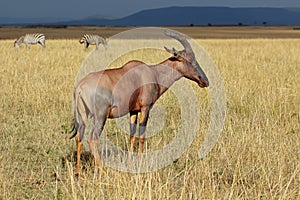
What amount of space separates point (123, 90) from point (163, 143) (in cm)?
180

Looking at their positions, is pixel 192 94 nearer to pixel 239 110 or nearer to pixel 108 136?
pixel 239 110

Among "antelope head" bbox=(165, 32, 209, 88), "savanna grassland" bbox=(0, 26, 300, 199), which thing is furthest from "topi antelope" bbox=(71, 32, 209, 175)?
"savanna grassland" bbox=(0, 26, 300, 199)

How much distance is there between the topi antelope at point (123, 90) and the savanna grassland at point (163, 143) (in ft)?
1.65

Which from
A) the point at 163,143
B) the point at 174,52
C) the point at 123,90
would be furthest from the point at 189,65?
the point at 163,143

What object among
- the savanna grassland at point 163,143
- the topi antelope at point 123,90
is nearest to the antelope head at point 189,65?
the topi antelope at point 123,90

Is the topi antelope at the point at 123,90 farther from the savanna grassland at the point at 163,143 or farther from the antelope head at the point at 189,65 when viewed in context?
the savanna grassland at the point at 163,143

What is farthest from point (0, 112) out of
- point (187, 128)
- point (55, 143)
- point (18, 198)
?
point (18, 198)

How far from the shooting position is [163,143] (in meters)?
6.82

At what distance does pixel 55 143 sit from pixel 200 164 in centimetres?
230

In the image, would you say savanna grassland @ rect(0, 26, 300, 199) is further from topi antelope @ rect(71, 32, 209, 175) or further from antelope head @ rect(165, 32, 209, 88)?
antelope head @ rect(165, 32, 209, 88)

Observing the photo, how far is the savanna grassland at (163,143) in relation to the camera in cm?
455

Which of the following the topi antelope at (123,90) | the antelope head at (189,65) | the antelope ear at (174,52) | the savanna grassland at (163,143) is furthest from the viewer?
the antelope head at (189,65)

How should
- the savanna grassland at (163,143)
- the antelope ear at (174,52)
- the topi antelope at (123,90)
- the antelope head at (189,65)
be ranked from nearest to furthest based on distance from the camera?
1. the savanna grassland at (163,143)
2. the topi antelope at (123,90)
3. the antelope ear at (174,52)
4. the antelope head at (189,65)

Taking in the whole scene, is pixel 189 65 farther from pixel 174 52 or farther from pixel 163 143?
pixel 163 143
